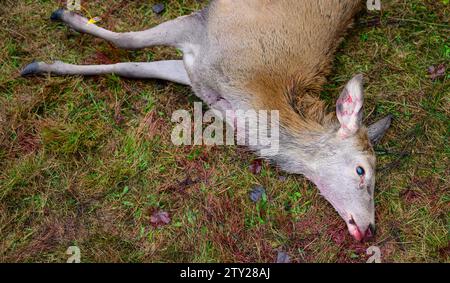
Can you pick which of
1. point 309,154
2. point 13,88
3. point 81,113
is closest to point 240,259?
point 309,154

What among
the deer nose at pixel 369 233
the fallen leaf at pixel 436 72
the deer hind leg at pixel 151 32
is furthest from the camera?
the fallen leaf at pixel 436 72

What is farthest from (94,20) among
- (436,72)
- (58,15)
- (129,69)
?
(436,72)

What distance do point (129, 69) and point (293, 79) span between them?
1681 millimetres

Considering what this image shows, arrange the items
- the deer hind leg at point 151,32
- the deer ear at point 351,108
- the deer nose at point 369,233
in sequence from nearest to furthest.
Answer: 1. the deer ear at point 351,108
2. the deer nose at point 369,233
3. the deer hind leg at point 151,32

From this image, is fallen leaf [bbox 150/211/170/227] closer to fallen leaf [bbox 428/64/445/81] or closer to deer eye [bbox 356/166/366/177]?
deer eye [bbox 356/166/366/177]

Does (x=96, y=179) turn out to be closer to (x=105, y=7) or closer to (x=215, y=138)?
(x=215, y=138)

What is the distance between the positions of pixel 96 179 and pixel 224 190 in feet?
4.14

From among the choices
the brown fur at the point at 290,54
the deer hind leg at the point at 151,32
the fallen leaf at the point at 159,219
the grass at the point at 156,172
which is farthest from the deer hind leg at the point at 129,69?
the fallen leaf at the point at 159,219

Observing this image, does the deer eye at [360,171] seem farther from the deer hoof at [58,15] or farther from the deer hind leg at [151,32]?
the deer hoof at [58,15]

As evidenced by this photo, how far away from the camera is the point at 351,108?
15.8ft

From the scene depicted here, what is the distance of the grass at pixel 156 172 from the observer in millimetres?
5270

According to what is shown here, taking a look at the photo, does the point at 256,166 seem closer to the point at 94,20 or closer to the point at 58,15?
the point at 94,20

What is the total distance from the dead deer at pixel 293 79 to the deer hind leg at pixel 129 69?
354mm

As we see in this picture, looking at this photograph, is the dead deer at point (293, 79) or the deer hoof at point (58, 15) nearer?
the dead deer at point (293, 79)
